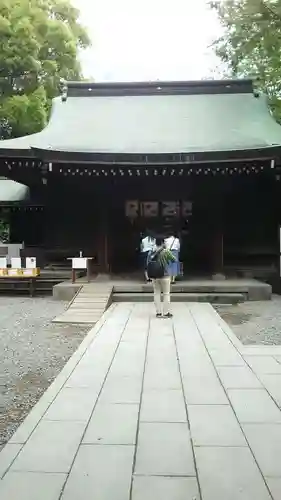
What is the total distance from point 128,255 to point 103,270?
3.91ft

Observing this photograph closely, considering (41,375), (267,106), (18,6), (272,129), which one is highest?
(18,6)

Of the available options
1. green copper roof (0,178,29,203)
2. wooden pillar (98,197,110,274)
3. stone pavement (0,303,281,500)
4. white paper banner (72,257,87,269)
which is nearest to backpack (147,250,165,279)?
stone pavement (0,303,281,500)

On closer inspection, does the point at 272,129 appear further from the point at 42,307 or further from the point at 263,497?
the point at 263,497

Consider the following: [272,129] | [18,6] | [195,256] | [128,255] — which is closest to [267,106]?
[272,129]

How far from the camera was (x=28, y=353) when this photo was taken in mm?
5945

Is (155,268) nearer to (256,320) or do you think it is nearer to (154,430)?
(256,320)

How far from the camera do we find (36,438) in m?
3.22

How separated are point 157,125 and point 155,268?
6967 millimetres

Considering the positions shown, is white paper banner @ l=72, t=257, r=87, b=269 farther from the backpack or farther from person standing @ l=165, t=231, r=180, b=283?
the backpack

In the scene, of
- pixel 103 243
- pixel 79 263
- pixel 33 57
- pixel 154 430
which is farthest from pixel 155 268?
pixel 33 57

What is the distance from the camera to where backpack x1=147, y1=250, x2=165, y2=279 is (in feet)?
24.9

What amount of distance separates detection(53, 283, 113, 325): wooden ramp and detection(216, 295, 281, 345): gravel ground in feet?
7.41

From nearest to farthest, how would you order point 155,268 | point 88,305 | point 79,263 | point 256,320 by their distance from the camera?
1. point 155,268
2. point 256,320
3. point 88,305
4. point 79,263

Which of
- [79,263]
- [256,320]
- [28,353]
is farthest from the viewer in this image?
[79,263]
